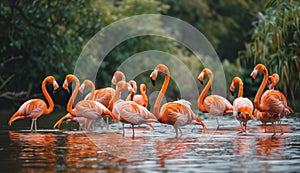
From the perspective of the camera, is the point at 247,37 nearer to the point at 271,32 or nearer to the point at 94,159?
the point at 271,32

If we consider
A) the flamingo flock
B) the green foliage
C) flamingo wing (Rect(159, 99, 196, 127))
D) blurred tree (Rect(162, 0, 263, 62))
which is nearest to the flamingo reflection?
the flamingo flock

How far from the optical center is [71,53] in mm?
25672

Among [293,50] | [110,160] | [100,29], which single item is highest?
[100,29]

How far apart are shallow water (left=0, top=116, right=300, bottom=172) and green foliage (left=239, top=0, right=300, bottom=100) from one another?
5163 millimetres

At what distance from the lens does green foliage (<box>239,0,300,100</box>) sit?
19.6m

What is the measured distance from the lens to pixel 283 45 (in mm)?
20062

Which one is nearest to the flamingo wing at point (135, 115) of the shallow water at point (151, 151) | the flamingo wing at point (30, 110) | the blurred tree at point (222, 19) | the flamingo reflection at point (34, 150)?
the shallow water at point (151, 151)

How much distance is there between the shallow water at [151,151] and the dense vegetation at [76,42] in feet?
19.0

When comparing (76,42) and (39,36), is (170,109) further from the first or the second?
(76,42)

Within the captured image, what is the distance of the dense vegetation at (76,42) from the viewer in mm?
20047

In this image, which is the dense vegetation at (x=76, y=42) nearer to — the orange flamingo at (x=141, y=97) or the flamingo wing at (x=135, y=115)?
the orange flamingo at (x=141, y=97)

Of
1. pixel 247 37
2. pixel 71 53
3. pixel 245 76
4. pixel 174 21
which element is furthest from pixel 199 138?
pixel 247 37

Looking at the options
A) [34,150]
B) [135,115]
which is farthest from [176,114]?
[34,150]

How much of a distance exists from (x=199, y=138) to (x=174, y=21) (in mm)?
28455
